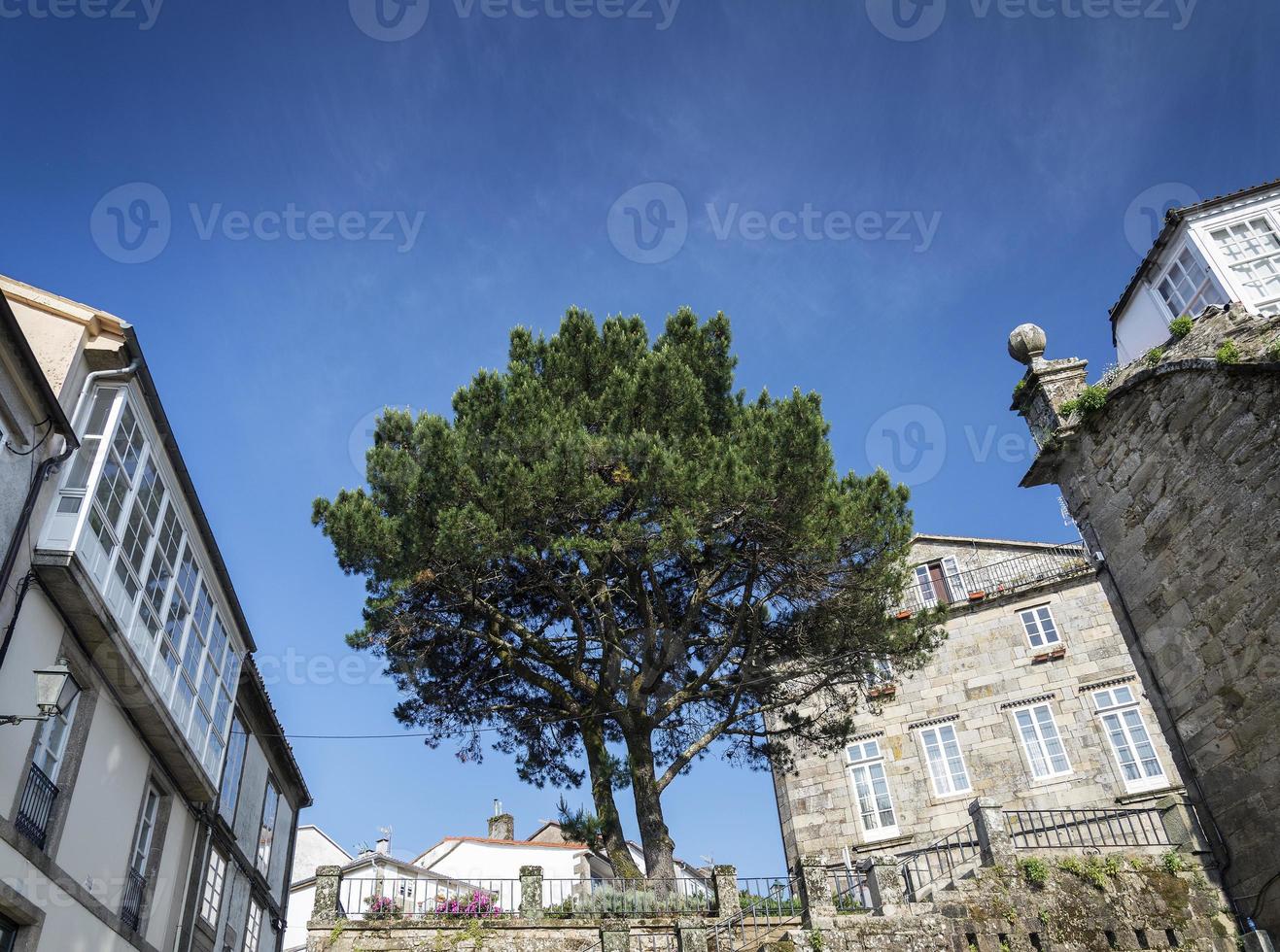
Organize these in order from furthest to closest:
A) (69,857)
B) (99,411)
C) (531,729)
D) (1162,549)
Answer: (531,729)
(1162,549)
(99,411)
(69,857)

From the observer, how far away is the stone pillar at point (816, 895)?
43.3ft

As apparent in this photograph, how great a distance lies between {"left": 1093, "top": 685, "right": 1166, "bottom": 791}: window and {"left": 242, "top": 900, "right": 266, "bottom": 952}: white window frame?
17826 mm

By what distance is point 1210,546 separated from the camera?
40.8 ft

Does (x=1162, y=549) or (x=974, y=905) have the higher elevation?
(x=1162, y=549)

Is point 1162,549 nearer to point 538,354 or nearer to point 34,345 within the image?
point 538,354

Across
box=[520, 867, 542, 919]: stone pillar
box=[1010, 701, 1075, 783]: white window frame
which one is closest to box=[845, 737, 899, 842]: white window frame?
box=[1010, 701, 1075, 783]: white window frame

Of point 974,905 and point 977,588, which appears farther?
point 977,588

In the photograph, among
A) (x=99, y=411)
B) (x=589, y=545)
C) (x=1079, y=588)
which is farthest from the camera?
(x=1079, y=588)

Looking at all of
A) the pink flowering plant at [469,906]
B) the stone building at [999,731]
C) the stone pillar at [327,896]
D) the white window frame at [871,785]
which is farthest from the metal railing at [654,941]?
the white window frame at [871,785]

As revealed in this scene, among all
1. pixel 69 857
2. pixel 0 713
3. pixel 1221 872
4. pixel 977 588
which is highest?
pixel 977 588

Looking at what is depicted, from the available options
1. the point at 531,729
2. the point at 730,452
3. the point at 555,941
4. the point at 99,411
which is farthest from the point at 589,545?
the point at 99,411

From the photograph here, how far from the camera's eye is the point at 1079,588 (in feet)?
72.6

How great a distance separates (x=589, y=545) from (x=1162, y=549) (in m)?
7.86

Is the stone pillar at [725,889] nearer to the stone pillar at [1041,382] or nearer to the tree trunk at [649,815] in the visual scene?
the tree trunk at [649,815]
